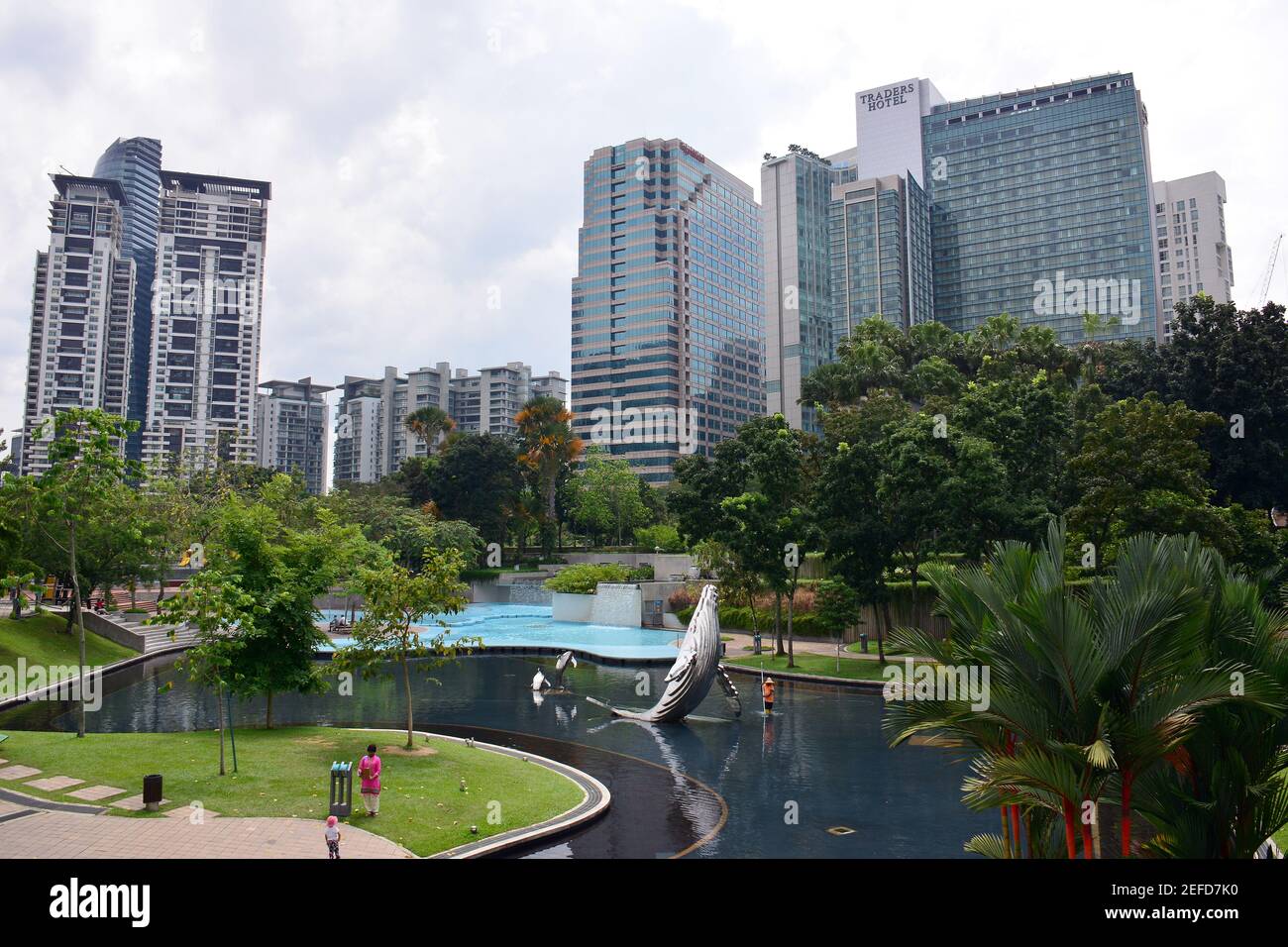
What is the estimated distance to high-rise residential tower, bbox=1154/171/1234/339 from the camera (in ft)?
590

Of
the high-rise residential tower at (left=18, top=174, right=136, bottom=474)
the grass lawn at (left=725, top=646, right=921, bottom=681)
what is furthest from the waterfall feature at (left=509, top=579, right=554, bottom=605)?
the high-rise residential tower at (left=18, top=174, right=136, bottom=474)

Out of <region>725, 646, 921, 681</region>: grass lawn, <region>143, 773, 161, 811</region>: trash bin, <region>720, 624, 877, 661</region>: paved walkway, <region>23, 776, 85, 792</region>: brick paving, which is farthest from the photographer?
<region>720, 624, 877, 661</region>: paved walkway

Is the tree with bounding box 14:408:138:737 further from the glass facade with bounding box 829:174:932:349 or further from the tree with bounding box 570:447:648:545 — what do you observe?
the glass facade with bounding box 829:174:932:349

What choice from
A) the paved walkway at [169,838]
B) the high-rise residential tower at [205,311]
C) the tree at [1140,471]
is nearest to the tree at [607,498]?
the tree at [1140,471]

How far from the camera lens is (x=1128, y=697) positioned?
708 cm

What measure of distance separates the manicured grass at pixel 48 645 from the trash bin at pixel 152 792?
24.0 m

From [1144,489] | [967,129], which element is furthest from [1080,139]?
[1144,489]

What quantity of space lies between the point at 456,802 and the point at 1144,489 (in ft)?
92.1

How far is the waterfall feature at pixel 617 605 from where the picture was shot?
212 feet

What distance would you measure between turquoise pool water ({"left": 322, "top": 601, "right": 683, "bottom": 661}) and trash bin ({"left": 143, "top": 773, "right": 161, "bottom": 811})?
94.7 ft

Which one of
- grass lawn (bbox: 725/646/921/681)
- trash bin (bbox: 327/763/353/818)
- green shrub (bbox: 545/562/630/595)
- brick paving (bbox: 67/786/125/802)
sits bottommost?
grass lawn (bbox: 725/646/921/681)

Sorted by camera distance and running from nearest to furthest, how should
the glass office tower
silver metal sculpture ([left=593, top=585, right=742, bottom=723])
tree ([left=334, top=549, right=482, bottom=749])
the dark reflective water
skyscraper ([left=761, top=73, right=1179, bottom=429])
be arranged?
the dark reflective water < tree ([left=334, top=549, right=482, bottom=749]) < silver metal sculpture ([left=593, top=585, right=742, bottom=723]) < the glass office tower < skyscraper ([left=761, top=73, right=1179, bottom=429])

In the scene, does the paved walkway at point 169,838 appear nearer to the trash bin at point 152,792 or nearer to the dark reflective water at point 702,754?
the trash bin at point 152,792
